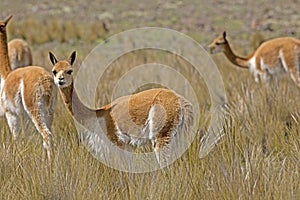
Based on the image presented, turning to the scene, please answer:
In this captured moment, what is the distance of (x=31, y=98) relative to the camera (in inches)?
231

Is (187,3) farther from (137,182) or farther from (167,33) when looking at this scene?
(137,182)

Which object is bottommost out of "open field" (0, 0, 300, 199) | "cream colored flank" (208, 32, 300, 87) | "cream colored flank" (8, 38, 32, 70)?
"open field" (0, 0, 300, 199)

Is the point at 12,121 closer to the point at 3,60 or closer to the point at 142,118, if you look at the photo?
the point at 3,60

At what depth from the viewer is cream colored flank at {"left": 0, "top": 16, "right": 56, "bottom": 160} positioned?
231 inches

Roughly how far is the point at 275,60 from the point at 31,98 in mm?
5565

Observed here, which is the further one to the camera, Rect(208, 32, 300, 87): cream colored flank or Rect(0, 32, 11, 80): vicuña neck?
Rect(208, 32, 300, 87): cream colored flank

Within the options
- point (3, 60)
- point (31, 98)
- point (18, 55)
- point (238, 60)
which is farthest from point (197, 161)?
point (238, 60)

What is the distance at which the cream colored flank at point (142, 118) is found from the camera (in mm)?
5078

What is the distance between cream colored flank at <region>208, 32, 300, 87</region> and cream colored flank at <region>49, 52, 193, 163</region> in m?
5.02

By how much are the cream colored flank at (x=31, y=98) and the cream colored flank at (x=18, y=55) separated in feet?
10.4

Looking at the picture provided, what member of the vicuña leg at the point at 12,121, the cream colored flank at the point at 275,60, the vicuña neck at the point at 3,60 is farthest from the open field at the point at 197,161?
the vicuña neck at the point at 3,60

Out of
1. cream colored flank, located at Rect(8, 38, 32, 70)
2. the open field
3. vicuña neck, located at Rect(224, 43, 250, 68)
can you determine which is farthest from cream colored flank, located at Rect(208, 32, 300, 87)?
cream colored flank, located at Rect(8, 38, 32, 70)

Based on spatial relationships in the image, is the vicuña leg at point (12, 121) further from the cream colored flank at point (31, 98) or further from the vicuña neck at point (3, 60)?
the vicuña neck at point (3, 60)

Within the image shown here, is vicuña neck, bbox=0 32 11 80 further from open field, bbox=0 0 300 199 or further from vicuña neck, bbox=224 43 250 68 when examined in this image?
vicuña neck, bbox=224 43 250 68
